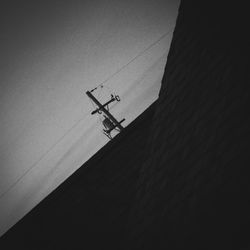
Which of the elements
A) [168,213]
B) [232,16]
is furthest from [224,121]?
[232,16]

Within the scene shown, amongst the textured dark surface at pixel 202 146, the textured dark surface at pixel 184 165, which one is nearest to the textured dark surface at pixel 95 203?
the textured dark surface at pixel 184 165

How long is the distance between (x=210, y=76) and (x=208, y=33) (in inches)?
26.3

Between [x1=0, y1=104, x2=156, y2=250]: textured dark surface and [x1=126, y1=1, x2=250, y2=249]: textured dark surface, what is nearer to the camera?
[x1=126, y1=1, x2=250, y2=249]: textured dark surface

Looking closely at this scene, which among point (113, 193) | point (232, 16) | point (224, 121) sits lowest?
point (224, 121)

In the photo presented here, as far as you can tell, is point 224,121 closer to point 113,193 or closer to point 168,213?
point 168,213

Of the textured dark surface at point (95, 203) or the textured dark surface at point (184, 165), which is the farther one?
the textured dark surface at point (95, 203)

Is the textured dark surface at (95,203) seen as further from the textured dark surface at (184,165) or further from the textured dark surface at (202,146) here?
the textured dark surface at (202,146)

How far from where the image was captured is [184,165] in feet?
11.2

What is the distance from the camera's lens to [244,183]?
2.81m

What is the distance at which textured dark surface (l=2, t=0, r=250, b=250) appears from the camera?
9.86ft

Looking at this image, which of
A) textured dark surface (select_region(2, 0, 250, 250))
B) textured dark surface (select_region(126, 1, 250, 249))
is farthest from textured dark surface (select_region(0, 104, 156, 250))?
textured dark surface (select_region(126, 1, 250, 249))

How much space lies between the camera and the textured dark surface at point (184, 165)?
3006 millimetres

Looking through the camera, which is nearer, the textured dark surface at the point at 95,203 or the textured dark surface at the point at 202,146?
the textured dark surface at the point at 202,146

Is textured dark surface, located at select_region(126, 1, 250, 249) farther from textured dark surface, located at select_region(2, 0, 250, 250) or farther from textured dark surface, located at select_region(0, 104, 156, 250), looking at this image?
textured dark surface, located at select_region(0, 104, 156, 250)
